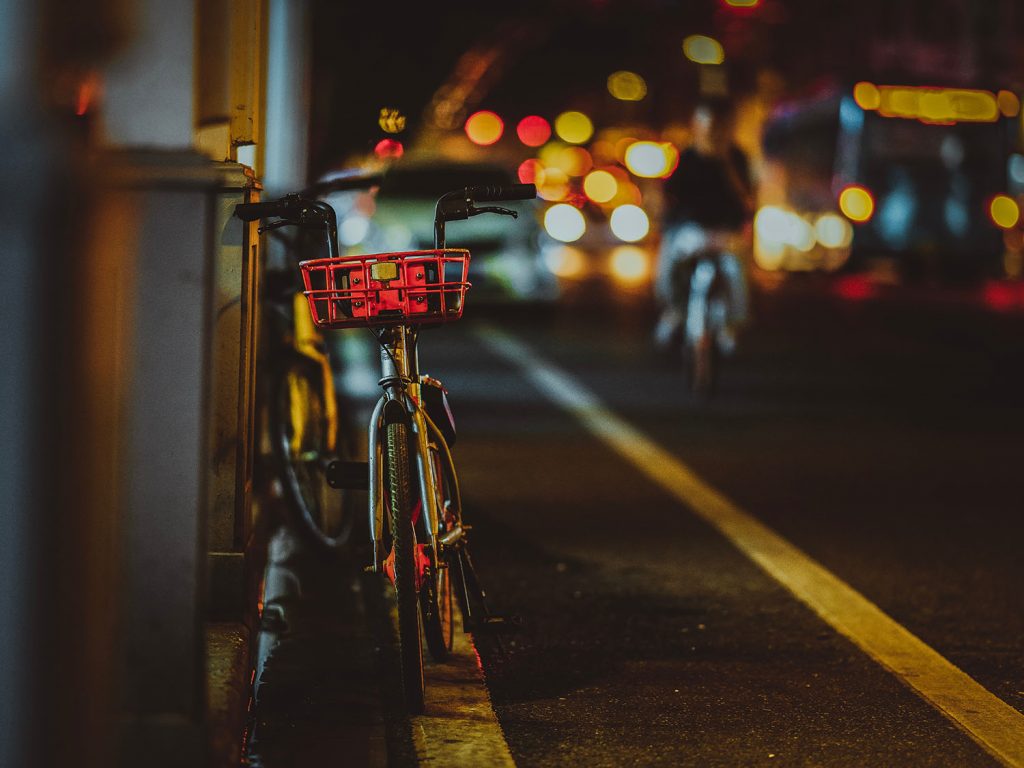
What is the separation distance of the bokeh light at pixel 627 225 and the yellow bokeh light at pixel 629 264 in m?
0.52

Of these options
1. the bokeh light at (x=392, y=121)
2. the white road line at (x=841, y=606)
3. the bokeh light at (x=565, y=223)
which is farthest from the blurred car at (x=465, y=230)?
the bokeh light at (x=565, y=223)

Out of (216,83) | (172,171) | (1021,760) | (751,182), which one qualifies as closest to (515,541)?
(216,83)

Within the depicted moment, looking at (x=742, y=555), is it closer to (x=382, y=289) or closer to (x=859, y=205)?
(x=382, y=289)

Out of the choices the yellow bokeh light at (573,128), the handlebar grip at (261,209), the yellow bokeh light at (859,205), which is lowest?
the handlebar grip at (261,209)

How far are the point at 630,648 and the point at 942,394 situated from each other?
29.5 ft

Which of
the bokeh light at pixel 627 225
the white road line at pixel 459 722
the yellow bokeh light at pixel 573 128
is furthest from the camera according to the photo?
the yellow bokeh light at pixel 573 128

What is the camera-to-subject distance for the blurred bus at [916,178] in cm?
3347

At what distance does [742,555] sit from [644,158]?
64094 millimetres

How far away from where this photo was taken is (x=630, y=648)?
6.25m

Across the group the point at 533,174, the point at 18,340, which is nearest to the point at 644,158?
the point at 533,174

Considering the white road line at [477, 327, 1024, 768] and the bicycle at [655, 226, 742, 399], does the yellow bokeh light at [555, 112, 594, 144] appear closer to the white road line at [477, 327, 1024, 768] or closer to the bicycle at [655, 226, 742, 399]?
the bicycle at [655, 226, 742, 399]

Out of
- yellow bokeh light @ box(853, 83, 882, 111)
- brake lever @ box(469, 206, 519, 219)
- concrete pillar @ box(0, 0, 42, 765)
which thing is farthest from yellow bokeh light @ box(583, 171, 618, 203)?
concrete pillar @ box(0, 0, 42, 765)

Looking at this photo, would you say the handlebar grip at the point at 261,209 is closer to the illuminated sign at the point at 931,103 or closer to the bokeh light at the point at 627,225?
the illuminated sign at the point at 931,103

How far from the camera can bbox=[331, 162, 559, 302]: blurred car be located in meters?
19.8
